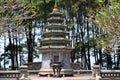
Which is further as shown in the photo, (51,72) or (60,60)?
→ (60,60)

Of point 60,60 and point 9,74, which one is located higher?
point 60,60

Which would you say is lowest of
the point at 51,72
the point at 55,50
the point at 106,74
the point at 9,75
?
the point at 51,72

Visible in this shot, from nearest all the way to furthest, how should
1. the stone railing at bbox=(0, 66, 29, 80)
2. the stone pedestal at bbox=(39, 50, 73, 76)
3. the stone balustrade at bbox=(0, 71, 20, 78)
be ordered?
the stone railing at bbox=(0, 66, 29, 80) → the stone balustrade at bbox=(0, 71, 20, 78) → the stone pedestal at bbox=(39, 50, 73, 76)

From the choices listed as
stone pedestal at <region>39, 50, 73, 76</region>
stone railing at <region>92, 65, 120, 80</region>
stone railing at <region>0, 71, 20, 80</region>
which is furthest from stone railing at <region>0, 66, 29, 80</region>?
stone pedestal at <region>39, 50, 73, 76</region>

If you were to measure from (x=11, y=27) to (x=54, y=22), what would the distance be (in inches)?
648

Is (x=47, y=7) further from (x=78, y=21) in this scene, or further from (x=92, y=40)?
(x=92, y=40)

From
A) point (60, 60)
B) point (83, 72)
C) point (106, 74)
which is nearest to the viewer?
point (106, 74)

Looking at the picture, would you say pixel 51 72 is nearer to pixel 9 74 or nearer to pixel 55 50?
pixel 55 50

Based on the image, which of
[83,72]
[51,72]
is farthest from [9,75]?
[83,72]

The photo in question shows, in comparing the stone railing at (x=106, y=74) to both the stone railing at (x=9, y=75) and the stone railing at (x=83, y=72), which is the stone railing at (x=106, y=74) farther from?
the stone railing at (x=83, y=72)

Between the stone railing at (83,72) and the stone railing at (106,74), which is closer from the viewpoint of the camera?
the stone railing at (106,74)

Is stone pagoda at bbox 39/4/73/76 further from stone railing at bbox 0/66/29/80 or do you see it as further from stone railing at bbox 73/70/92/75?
stone railing at bbox 0/66/29/80

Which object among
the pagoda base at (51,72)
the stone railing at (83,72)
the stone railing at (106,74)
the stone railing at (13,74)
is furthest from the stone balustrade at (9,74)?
the stone railing at (83,72)

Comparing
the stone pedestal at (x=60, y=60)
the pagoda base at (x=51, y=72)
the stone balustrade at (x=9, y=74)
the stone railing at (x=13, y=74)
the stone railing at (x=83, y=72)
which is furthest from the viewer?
the stone railing at (x=83, y=72)
